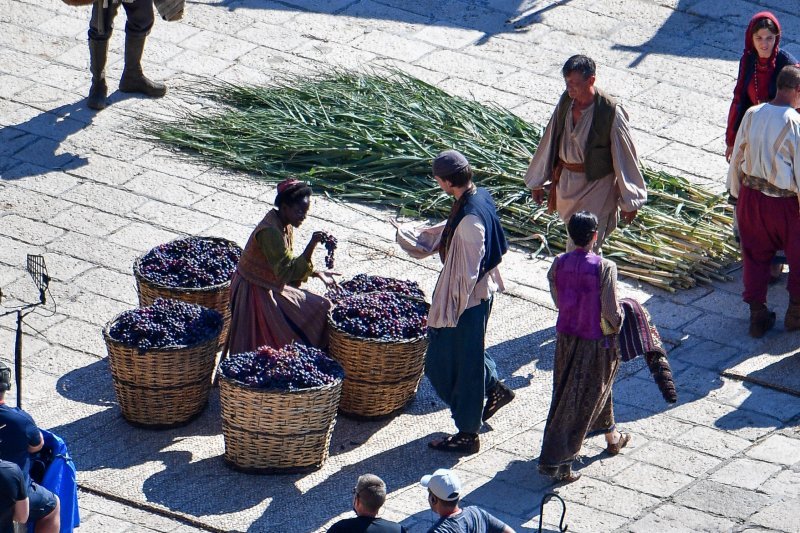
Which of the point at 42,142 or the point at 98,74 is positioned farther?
the point at 98,74

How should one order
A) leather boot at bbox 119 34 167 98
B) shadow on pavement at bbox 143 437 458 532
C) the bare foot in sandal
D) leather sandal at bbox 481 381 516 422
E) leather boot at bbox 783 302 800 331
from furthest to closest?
1. leather boot at bbox 119 34 167 98
2. leather boot at bbox 783 302 800 331
3. leather sandal at bbox 481 381 516 422
4. the bare foot in sandal
5. shadow on pavement at bbox 143 437 458 532

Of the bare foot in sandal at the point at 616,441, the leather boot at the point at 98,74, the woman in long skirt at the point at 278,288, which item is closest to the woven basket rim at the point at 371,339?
the woman in long skirt at the point at 278,288

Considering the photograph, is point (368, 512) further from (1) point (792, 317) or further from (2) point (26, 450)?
(1) point (792, 317)

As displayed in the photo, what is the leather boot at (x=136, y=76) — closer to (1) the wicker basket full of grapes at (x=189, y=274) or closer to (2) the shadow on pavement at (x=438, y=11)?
(2) the shadow on pavement at (x=438, y=11)

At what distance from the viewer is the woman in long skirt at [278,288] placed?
8297 mm

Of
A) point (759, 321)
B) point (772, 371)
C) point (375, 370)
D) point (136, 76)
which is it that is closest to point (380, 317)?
point (375, 370)

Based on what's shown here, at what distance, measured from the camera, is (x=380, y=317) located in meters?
8.35

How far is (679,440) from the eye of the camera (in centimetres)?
831

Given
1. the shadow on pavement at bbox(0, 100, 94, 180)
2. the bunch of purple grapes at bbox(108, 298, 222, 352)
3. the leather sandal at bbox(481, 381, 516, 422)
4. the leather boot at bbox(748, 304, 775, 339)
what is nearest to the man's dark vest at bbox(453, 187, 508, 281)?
the leather sandal at bbox(481, 381, 516, 422)

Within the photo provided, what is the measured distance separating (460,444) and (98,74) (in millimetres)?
5590

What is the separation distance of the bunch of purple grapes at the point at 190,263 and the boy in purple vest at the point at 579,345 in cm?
228

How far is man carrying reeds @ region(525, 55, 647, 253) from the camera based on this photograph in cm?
873

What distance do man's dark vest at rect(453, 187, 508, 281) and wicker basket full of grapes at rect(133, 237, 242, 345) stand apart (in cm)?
176

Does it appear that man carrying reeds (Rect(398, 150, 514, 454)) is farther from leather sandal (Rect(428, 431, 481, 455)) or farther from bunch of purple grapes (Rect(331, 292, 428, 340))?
bunch of purple grapes (Rect(331, 292, 428, 340))
